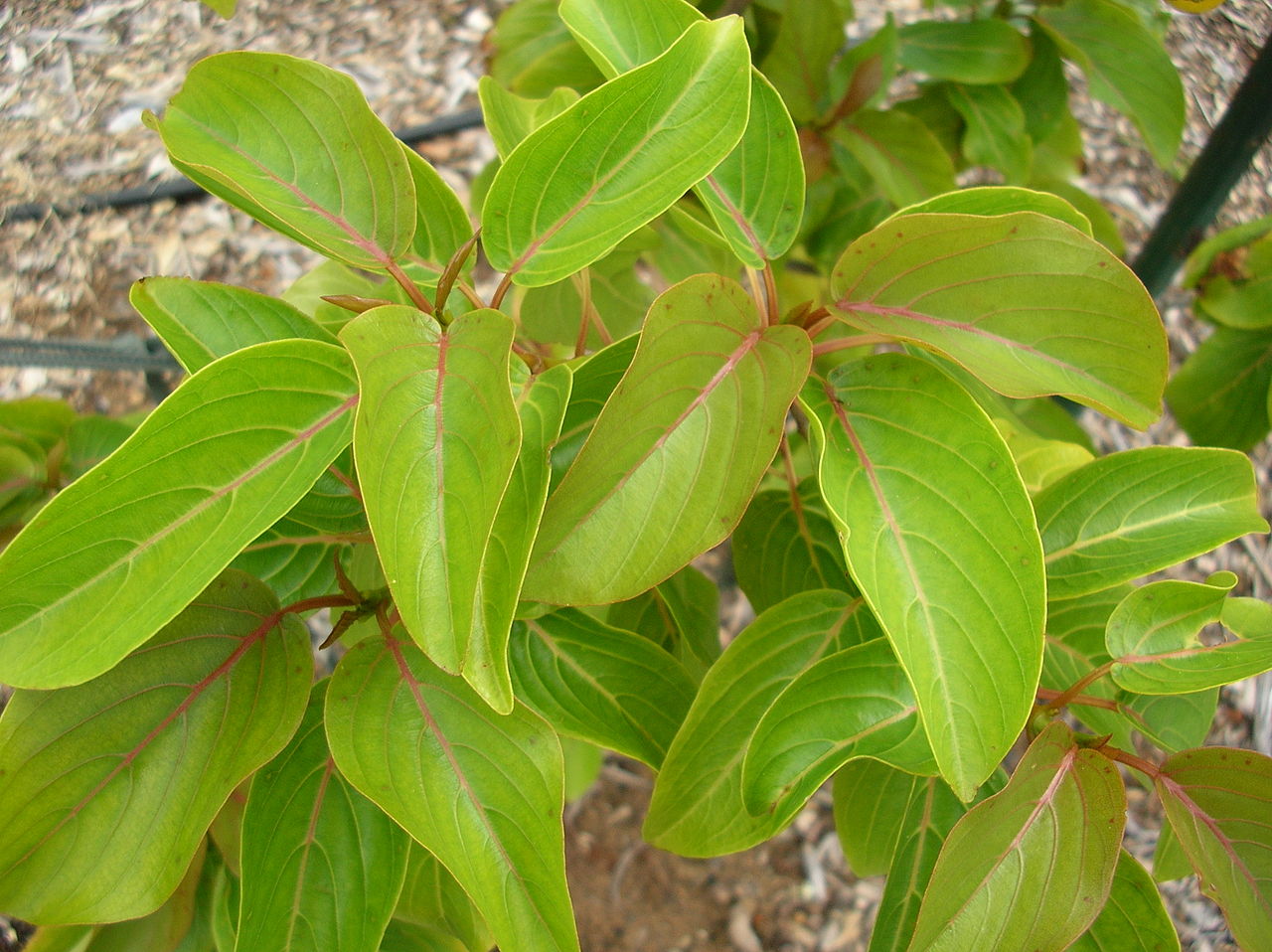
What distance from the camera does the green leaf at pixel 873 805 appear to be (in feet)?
2.79

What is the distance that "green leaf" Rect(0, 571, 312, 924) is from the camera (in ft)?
2.07

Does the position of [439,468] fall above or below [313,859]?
above

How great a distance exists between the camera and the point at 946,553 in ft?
1.99

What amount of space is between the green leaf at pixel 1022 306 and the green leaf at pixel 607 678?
13.3 inches

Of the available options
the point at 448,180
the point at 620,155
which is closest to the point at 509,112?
the point at 620,155

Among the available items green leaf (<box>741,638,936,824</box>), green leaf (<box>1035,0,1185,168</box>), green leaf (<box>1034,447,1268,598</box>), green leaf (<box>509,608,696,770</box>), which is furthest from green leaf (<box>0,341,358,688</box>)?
green leaf (<box>1035,0,1185,168</box>)

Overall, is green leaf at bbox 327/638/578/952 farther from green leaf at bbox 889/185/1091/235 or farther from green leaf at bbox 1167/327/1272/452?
green leaf at bbox 1167/327/1272/452

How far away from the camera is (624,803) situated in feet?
5.62

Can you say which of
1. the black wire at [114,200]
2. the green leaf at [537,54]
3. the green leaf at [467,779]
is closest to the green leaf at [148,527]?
the green leaf at [467,779]

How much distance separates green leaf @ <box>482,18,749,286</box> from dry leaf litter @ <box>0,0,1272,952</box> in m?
1.33

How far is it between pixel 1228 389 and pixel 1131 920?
1012 millimetres

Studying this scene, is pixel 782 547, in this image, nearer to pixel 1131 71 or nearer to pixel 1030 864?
pixel 1030 864

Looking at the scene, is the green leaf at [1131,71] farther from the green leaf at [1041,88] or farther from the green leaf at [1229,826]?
the green leaf at [1229,826]

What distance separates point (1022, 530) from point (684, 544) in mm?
224
